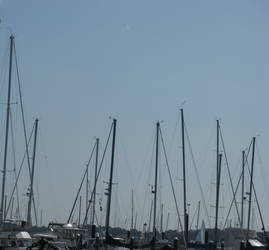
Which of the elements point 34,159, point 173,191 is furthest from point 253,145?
point 34,159

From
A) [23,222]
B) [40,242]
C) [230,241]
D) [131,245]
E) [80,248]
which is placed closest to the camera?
[40,242]

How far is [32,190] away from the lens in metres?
58.6

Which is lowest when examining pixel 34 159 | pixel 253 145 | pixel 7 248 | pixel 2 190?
pixel 7 248

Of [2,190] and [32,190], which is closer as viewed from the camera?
[2,190]

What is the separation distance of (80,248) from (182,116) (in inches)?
649

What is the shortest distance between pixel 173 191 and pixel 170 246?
11108 mm

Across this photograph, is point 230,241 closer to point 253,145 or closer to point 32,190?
point 253,145

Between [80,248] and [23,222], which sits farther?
[80,248]

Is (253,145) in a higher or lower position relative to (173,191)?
higher

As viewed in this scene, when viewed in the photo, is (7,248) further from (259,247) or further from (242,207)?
(242,207)

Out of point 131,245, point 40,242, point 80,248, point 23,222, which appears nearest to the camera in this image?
point 40,242

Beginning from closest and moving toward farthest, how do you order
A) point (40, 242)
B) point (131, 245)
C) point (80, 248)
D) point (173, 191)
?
point (40, 242)
point (80, 248)
point (131, 245)
point (173, 191)

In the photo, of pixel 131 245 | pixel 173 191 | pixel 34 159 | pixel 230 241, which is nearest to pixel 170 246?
pixel 131 245

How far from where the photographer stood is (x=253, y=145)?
75.4 metres
